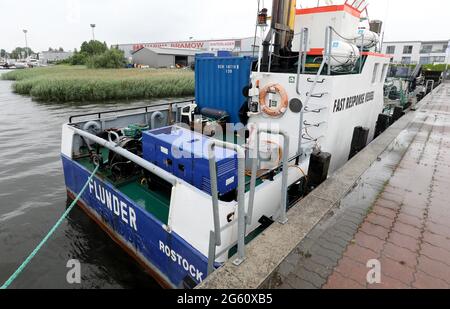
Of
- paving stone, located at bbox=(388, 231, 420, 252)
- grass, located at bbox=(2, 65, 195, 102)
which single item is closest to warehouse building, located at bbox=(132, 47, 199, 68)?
grass, located at bbox=(2, 65, 195, 102)

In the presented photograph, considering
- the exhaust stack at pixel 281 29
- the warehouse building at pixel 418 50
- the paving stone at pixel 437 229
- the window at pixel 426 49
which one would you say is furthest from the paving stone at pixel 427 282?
the window at pixel 426 49

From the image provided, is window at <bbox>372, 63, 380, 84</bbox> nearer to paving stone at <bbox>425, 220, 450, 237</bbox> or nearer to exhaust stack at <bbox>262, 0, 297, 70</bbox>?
exhaust stack at <bbox>262, 0, 297, 70</bbox>

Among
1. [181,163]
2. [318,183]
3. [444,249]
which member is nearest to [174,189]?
[181,163]

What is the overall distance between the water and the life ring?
398 cm

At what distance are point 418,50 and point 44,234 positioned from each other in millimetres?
81193

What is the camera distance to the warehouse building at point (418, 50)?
64.7 metres

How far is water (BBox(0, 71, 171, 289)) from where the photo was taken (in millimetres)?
5012

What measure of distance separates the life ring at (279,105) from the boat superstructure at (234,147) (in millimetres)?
22

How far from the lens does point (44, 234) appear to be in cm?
628

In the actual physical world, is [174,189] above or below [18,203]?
above

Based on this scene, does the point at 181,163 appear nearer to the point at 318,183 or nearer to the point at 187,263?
the point at 187,263

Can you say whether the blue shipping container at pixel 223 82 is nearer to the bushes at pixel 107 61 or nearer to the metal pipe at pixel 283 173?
the metal pipe at pixel 283 173

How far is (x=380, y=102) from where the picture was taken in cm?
914

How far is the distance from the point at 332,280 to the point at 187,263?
1837 millimetres
